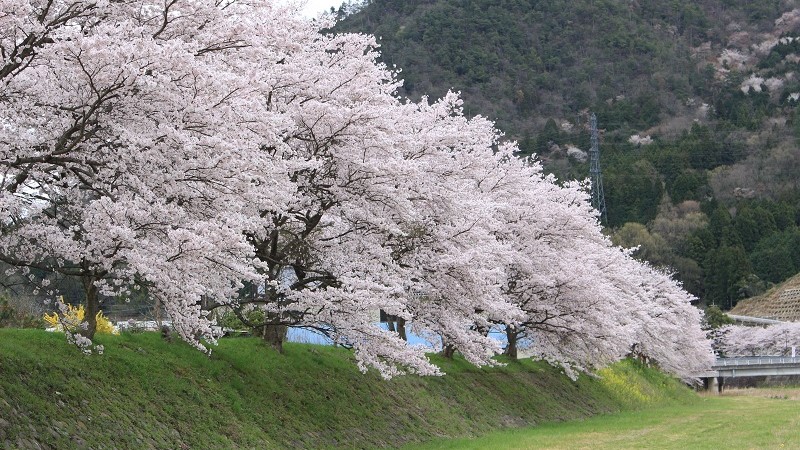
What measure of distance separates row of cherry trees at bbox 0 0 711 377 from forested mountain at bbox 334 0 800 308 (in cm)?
6600

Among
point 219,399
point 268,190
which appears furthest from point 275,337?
point 268,190

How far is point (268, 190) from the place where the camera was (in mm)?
14312

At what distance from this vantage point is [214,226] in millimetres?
12219

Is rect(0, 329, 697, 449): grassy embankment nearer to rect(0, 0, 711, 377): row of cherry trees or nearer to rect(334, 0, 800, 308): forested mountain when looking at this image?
rect(0, 0, 711, 377): row of cherry trees

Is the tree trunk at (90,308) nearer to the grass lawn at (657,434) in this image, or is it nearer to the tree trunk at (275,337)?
the tree trunk at (275,337)

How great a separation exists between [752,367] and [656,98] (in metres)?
87.0

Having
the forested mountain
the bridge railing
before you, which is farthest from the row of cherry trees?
the forested mountain

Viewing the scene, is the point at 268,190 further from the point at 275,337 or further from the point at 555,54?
the point at 555,54

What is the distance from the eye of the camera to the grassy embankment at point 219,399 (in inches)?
510

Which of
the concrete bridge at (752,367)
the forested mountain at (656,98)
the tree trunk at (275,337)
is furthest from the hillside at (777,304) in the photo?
the tree trunk at (275,337)

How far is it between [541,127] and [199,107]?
419ft

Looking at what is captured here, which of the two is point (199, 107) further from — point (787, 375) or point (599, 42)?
point (599, 42)

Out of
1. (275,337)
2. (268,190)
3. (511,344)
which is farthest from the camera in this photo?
(511,344)

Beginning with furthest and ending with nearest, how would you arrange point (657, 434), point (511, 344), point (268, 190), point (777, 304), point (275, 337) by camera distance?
1. point (777, 304)
2. point (511, 344)
3. point (657, 434)
4. point (275, 337)
5. point (268, 190)
